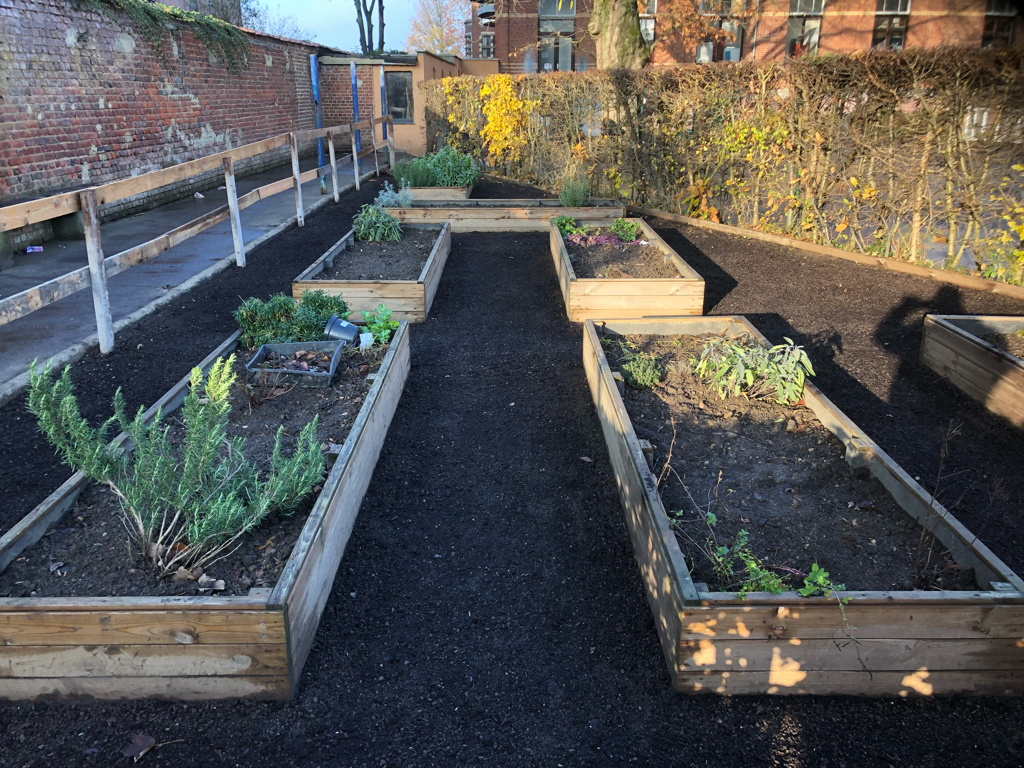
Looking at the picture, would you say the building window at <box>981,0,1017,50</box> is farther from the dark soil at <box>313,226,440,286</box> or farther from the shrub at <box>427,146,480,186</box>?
the dark soil at <box>313,226,440,286</box>

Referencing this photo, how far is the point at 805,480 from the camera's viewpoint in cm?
354

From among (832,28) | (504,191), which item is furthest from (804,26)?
(504,191)

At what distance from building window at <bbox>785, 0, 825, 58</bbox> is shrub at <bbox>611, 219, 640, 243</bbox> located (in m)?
21.5

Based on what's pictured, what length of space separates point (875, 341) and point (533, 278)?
360 cm

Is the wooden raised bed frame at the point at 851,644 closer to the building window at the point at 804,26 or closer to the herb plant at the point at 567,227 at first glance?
the herb plant at the point at 567,227

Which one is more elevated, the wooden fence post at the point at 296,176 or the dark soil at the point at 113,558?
the wooden fence post at the point at 296,176

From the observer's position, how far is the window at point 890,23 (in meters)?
25.4

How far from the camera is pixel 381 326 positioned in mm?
5031

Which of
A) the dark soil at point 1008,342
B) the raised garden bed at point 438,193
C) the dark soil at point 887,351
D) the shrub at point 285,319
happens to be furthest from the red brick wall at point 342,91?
the dark soil at point 1008,342

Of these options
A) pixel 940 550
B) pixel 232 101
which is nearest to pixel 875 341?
pixel 940 550

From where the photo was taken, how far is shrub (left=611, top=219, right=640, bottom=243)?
8273mm

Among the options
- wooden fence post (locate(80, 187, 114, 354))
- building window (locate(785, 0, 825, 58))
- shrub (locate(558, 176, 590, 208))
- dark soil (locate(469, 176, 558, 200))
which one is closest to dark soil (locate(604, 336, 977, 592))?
wooden fence post (locate(80, 187, 114, 354))

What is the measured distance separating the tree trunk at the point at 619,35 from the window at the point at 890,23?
57.0 ft

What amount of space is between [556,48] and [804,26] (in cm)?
918
